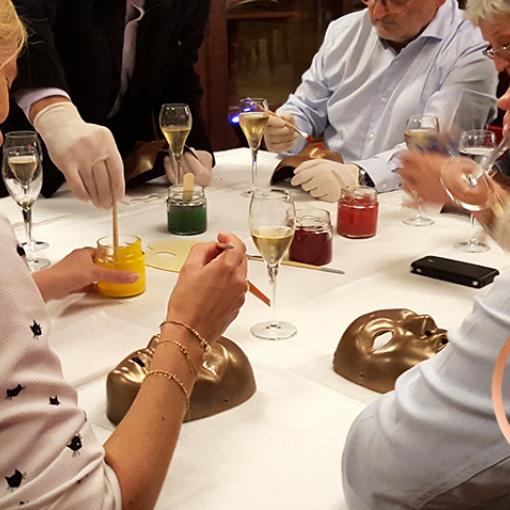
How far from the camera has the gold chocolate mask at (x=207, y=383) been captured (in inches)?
39.1

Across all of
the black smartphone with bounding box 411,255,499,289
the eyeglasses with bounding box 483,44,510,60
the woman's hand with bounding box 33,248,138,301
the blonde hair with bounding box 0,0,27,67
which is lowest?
the black smartphone with bounding box 411,255,499,289

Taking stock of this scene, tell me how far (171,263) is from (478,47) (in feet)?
4.57

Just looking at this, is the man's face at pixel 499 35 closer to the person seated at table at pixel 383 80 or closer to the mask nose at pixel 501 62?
the mask nose at pixel 501 62

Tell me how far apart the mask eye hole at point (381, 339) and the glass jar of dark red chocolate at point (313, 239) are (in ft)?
1.34

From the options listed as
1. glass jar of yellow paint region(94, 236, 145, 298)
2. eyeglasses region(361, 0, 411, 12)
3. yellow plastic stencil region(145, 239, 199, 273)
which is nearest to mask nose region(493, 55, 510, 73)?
eyeglasses region(361, 0, 411, 12)

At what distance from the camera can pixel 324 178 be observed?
6.54 feet

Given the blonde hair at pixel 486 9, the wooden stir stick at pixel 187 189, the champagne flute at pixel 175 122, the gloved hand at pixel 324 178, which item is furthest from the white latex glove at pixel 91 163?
the blonde hair at pixel 486 9

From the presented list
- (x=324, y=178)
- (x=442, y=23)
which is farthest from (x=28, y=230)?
(x=442, y=23)

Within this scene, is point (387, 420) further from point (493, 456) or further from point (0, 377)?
point (0, 377)

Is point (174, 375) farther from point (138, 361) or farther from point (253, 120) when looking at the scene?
point (253, 120)

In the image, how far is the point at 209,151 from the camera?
7.68 ft

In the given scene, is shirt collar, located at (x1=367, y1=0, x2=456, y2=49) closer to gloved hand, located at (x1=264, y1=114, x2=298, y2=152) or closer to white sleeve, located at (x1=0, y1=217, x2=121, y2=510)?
gloved hand, located at (x1=264, y1=114, x2=298, y2=152)

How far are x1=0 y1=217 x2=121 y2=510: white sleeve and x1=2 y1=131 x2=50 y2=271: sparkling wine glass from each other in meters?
0.89

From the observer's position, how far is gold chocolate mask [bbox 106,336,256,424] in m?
0.99
